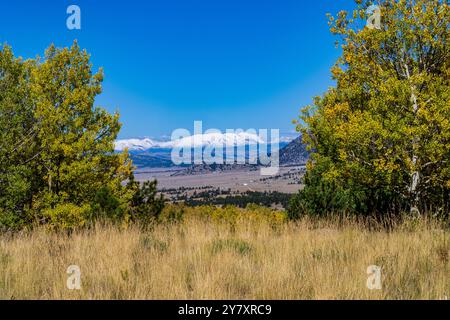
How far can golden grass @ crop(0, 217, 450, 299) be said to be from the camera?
4.41 meters

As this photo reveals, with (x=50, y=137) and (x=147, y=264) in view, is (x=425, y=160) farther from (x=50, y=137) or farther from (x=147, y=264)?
(x=50, y=137)

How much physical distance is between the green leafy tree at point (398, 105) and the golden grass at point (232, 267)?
3763 mm

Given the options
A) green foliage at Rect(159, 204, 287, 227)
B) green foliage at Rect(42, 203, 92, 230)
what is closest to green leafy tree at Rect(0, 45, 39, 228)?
green foliage at Rect(42, 203, 92, 230)

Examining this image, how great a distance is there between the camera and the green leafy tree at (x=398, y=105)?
34.5ft

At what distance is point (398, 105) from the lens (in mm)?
11414

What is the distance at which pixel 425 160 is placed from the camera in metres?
11.5

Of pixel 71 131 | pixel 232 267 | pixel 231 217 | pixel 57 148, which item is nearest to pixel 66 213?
pixel 57 148

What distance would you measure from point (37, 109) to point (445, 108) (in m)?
18.8

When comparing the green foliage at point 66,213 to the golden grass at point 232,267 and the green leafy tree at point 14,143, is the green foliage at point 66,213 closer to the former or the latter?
the green leafy tree at point 14,143

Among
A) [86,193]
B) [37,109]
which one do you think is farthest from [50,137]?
[86,193]

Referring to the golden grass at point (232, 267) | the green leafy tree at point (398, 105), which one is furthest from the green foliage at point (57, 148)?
the green leafy tree at point (398, 105)

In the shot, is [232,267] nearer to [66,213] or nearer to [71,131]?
[66,213]

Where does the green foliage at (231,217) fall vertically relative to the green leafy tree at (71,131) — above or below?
below

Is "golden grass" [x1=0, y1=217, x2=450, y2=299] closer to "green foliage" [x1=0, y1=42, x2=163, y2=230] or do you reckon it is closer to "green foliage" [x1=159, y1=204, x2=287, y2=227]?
"green foliage" [x1=159, y1=204, x2=287, y2=227]
